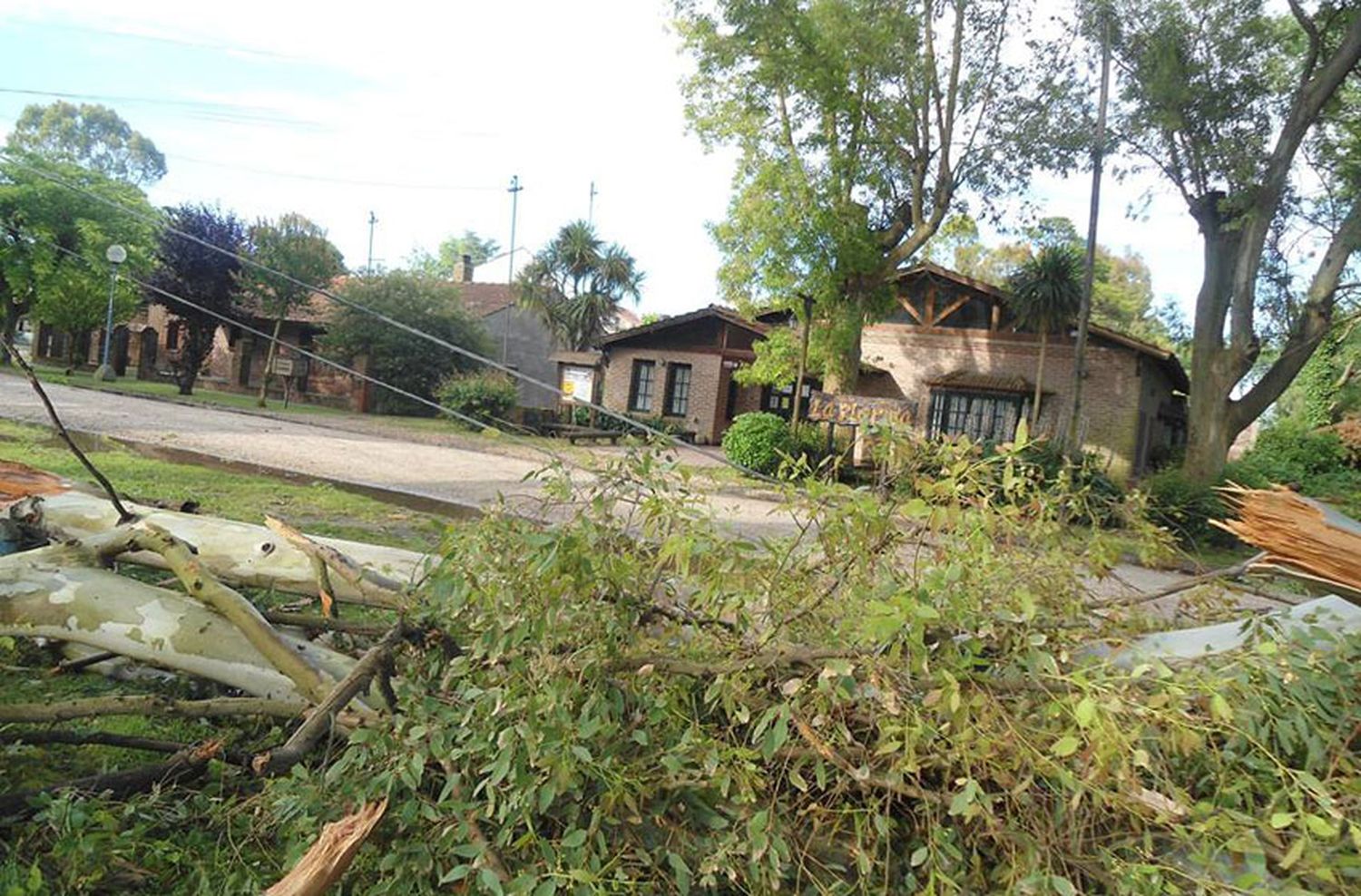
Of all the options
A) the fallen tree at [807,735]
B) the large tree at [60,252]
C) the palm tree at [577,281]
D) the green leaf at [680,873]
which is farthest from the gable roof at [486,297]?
the green leaf at [680,873]

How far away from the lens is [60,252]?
25.8 metres

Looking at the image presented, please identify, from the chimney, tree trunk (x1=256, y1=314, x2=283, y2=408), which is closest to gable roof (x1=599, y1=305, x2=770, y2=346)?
tree trunk (x1=256, y1=314, x2=283, y2=408)

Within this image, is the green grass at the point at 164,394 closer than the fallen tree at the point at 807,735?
No

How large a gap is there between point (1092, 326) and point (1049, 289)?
162 cm

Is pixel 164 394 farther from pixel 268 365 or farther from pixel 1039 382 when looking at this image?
pixel 1039 382

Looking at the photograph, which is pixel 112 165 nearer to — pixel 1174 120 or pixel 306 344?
pixel 306 344

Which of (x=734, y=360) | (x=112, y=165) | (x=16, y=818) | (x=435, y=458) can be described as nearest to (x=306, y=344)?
(x=734, y=360)

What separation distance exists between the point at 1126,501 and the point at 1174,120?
52.5 feet

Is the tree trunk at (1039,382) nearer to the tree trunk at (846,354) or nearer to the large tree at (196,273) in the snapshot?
the tree trunk at (846,354)

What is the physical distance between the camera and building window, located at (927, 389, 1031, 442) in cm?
2297

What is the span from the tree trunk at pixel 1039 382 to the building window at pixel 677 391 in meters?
10.9

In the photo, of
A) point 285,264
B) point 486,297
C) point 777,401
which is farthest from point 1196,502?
point 486,297

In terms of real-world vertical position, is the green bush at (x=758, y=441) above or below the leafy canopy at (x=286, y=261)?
below

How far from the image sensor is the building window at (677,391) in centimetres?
2884
